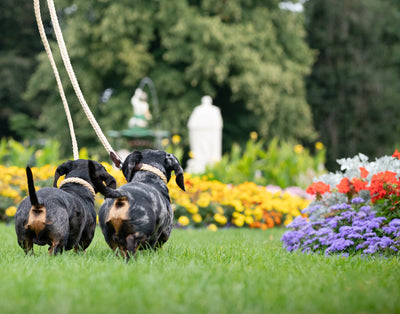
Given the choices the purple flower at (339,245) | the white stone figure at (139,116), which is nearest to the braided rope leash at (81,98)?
the purple flower at (339,245)

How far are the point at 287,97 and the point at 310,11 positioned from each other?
778 centimetres

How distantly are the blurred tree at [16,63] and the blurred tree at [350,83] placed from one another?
588 inches

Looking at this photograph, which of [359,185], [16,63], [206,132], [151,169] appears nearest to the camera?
[151,169]

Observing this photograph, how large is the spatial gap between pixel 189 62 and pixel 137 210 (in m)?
18.8

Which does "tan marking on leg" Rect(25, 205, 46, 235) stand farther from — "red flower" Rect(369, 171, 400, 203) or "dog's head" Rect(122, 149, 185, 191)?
"red flower" Rect(369, 171, 400, 203)

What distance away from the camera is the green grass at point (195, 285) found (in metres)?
2.18

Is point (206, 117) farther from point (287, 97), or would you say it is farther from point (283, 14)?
point (283, 14)

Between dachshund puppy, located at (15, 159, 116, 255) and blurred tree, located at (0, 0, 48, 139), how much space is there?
898 inches

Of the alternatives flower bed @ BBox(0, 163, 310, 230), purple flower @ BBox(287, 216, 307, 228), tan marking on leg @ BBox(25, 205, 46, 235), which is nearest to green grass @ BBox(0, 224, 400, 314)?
tan marking on leg @ BBox(25, 205, 46, 235)

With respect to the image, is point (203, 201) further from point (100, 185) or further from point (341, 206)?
point (100, 185)

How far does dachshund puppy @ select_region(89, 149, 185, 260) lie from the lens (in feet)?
10.2

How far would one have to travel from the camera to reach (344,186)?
4.90 m

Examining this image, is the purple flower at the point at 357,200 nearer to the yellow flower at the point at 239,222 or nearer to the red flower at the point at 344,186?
the red flower at the point at 344,186

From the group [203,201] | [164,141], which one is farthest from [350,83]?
[203,201]
